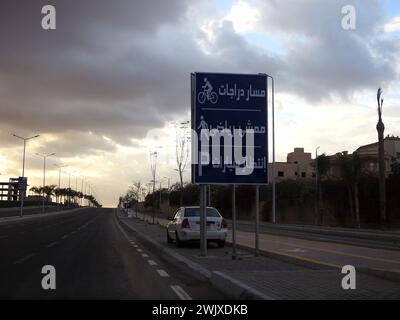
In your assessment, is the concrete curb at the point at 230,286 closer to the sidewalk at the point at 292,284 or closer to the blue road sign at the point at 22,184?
the sidewalk at the point at 292,284

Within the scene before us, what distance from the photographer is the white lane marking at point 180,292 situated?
373 inches

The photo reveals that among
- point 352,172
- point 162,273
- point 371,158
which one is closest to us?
point 162,273

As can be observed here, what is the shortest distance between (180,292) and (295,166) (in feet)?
313

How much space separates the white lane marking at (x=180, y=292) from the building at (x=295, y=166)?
86.1 m

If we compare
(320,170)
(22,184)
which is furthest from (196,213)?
(22,184)

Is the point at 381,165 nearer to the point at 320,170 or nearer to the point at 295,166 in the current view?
the point at 320,170

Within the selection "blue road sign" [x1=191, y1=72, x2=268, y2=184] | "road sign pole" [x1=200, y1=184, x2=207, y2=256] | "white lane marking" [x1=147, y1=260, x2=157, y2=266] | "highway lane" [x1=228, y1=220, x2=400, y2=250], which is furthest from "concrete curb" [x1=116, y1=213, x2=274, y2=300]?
"highway lane" [x1=228, y1=220, x2=400, y2=250]

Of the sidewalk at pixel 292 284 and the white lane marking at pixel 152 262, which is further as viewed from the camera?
the white lane marking at pixel 152 262

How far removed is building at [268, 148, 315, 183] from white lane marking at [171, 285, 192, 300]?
3390 inches

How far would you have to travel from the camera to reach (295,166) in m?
104

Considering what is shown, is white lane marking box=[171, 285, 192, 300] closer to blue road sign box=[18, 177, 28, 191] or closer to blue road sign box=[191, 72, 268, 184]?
blue road sign box=[191, 72, 268, 184]

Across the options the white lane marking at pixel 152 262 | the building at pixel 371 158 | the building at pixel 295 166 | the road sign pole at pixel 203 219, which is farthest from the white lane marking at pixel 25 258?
the building at pixel 295 166
